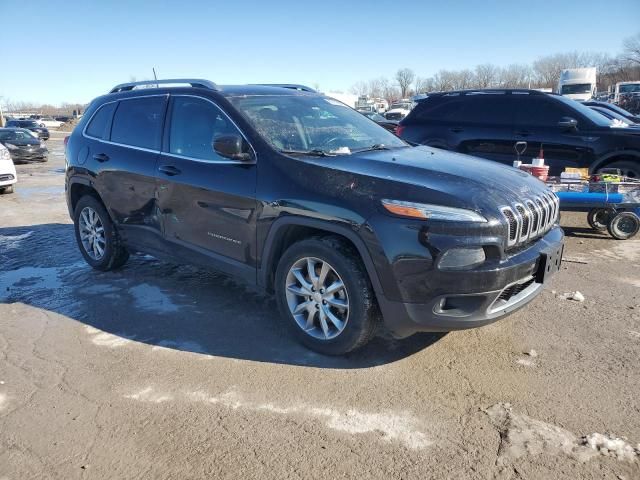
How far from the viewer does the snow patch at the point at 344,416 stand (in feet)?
8.83

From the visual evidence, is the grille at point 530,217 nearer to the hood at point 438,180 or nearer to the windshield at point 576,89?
the hood at point 438,180

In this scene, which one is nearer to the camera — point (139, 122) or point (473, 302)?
point (473, 302)

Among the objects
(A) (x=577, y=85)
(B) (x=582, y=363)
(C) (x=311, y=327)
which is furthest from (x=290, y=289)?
(A) (x=577, y=85)

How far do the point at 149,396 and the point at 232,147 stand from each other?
5.78 ft

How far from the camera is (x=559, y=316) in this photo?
4.17m

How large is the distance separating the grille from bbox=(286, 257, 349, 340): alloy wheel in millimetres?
1115

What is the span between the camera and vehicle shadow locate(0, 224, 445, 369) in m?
3.65

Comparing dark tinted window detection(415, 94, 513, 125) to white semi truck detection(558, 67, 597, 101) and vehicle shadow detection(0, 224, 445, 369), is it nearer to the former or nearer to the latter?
vehicle shadow detection(0, 224, 445, 369)

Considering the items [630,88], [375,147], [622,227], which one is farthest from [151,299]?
[630,88]

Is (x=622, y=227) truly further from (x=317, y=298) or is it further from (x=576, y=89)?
(x=576, y=89)

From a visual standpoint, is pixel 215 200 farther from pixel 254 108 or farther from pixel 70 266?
pixel 70 266

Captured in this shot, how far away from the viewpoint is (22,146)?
18.4 meters

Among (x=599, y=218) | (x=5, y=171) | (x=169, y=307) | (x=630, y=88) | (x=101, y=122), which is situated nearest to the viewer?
→ (x=169, y=307)

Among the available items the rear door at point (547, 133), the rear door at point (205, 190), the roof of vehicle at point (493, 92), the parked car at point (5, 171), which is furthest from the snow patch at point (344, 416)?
the parked car at point (5, 171)
